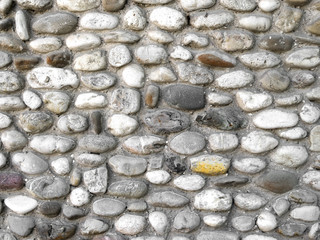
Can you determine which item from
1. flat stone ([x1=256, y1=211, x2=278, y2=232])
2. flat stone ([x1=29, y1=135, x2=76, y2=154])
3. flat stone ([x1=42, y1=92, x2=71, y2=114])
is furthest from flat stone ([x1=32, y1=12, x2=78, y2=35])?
flat stone ([x1=256, y1=211, x2=278, y2=232])

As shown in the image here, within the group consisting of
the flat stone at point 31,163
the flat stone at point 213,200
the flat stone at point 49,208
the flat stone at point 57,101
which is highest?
the flat stone at point 57,101

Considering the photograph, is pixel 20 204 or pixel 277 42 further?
pixel 20 204

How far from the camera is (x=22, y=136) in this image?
6.82ft

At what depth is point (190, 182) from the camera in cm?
205

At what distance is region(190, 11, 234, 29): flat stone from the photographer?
1.99 m

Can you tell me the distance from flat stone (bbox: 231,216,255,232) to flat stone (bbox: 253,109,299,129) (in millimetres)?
450

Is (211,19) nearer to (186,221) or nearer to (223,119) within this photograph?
(223,119)

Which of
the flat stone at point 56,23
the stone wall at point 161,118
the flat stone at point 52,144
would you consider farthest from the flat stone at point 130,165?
the flat stone at point 56,23

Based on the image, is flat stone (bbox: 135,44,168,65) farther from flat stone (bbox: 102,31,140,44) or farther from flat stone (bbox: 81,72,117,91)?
flat stone (bbox: 81,72,117,91)

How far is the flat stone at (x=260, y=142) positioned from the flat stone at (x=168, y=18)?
0.62m

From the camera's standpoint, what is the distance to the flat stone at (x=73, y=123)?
2.04 m

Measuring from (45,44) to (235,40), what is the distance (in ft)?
2.94

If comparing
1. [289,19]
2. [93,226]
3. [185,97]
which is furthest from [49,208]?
[289,19]

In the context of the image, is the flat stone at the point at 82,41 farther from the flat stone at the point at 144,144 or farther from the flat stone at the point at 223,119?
the flat stone at the point at 223,119
